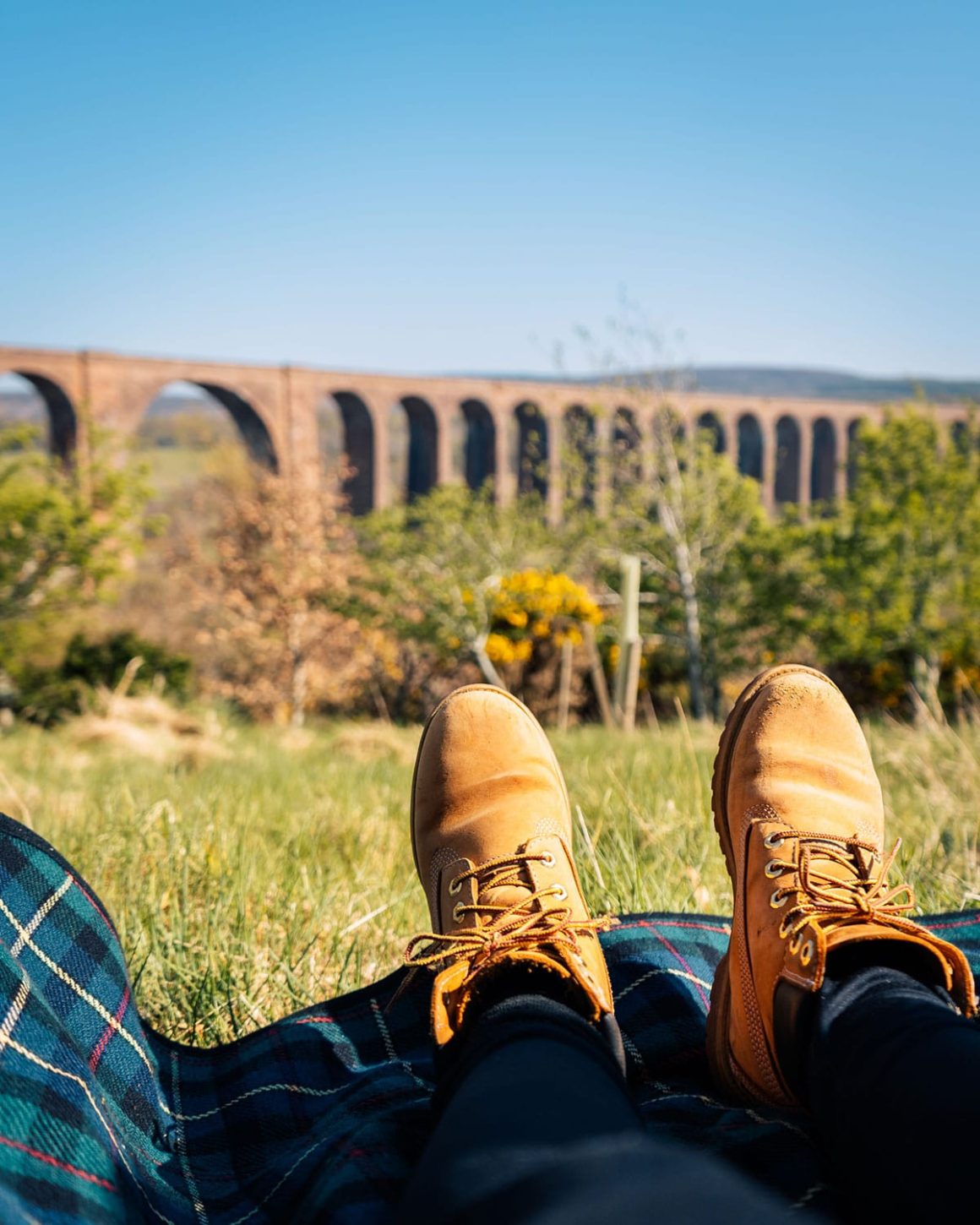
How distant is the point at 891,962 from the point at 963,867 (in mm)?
820

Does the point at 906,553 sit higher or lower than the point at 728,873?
lower

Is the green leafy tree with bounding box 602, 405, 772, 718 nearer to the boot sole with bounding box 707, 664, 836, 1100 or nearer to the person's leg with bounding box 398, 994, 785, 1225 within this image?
the boot sole with bounding box 707, 664, 836, 1100

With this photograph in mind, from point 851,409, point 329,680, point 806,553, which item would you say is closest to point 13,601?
point 329,680

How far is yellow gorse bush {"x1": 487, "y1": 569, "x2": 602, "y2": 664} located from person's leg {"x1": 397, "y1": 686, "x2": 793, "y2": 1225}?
8464 millimetres

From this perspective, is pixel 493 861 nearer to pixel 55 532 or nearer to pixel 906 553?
pixel 55 532

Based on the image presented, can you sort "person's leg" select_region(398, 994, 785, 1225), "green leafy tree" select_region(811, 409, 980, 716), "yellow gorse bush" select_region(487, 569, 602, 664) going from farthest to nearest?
"green leafy tree" select_region(811, 409, 980, 716)
"yellow gorse bush" select_region(487, 569, 602, 664)
"person's leg" select_region(398, 994, 785, 1225)

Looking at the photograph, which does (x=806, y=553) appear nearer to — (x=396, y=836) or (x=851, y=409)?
(x=396, y=836)

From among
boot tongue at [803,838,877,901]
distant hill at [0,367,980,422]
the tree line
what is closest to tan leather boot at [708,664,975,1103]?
boot tongue at [803,838,877,901]

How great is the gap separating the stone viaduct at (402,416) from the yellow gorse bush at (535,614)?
709 centimetres

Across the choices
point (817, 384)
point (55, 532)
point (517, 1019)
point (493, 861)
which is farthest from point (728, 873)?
point (817, 384)

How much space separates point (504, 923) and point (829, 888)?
36 cm

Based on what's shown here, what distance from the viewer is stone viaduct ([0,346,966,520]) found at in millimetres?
25328

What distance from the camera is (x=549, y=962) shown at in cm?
98

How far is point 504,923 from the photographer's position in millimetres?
1040
